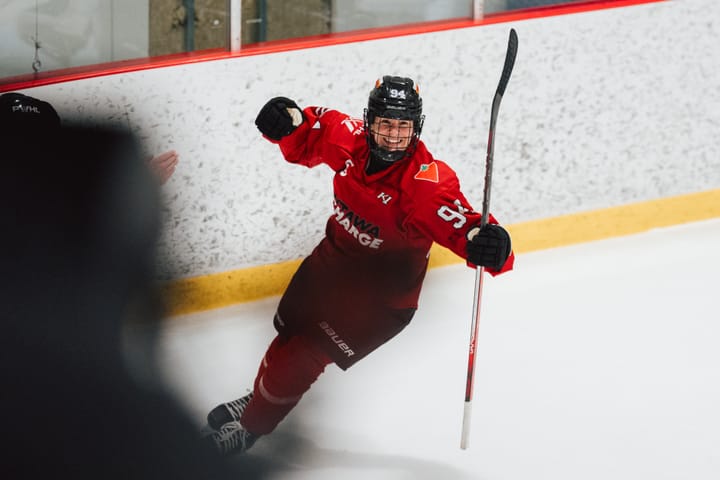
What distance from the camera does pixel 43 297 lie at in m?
3.22

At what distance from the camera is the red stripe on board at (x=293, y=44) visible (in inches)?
146

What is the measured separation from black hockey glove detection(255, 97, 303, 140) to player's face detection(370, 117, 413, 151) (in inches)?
10.6

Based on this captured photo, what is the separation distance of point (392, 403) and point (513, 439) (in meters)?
0.41

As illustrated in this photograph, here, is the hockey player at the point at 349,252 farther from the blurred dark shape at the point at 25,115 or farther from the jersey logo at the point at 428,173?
the blurred dark shape at the point at 25,115

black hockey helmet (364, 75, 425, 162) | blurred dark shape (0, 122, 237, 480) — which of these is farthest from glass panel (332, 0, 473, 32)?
black hockey helmet (364, 75, 425, 162)

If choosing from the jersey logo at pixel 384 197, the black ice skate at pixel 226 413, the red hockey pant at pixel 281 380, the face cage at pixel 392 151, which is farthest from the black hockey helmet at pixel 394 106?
the black ice skate at pixel 226 413

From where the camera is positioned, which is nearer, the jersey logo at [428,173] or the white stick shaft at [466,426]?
the jersey logo at [428,173]

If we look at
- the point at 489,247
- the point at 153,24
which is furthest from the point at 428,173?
the point at 153,24

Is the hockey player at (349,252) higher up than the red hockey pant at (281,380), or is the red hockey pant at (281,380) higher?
the hockey player at (349,252)

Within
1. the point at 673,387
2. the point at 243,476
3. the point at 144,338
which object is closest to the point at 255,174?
the point at 144,338

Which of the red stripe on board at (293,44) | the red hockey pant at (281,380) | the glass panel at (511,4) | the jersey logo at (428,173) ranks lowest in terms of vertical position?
the red hockey pant at (281,380)

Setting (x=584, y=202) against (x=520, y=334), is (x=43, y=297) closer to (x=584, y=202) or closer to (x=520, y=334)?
(x=520, y=334)

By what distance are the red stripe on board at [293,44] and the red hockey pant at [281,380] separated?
1.20 metres

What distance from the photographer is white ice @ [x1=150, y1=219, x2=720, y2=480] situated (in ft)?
10.7
